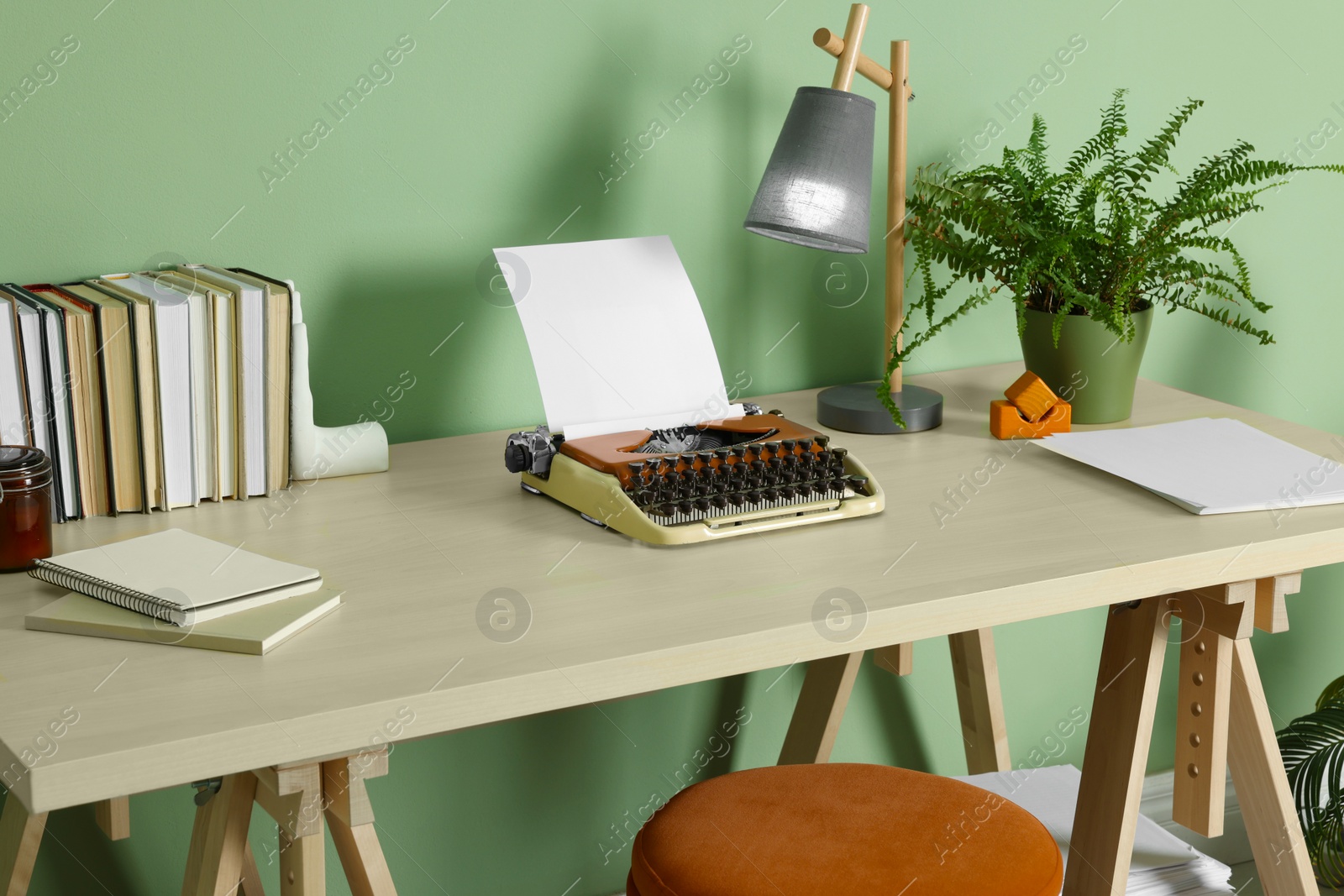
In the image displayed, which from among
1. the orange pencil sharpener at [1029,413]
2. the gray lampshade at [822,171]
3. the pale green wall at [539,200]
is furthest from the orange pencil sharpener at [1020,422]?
the pale green wall at [539,200]

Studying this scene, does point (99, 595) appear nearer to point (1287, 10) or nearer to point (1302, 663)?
point (1287, 10)

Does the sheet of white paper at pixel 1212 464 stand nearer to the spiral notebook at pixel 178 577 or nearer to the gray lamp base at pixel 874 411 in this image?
the gray lamp base at pixel 874 411

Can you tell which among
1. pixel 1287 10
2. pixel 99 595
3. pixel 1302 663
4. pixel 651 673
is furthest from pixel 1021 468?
pixel 1302 663

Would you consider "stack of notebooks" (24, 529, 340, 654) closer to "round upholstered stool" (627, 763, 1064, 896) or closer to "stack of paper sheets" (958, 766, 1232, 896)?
"round upholstered stool" (627, 763, 1064, 896)

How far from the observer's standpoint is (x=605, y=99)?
4.94 ft

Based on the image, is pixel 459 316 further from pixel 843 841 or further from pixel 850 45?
pixel 843 841

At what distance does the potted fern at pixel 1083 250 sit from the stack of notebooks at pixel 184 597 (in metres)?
0.74

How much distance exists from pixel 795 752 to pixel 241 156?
3.58 feet

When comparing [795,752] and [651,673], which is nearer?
[651,673]

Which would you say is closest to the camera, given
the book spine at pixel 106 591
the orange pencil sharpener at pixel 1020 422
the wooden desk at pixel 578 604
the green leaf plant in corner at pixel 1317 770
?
the wooden desk at pixel 578 604

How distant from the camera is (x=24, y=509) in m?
1.04

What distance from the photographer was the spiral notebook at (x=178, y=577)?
3.03 ft

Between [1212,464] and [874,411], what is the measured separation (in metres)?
0.37

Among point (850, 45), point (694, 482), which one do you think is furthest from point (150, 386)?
point (850, 45)
